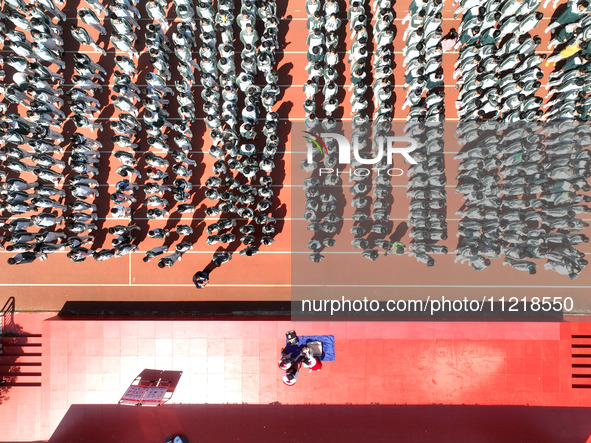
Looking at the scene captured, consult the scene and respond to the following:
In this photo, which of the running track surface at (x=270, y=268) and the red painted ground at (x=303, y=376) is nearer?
the red painted ground at (x=303, y=376)

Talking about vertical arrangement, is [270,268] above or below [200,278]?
above

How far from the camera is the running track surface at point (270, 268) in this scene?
1156 cm

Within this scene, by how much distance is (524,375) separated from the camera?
11016mm

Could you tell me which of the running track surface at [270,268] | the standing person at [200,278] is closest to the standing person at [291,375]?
the running track surface at [270,268]

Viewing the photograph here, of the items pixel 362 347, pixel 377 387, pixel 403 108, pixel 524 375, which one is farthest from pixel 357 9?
pixel 524 375

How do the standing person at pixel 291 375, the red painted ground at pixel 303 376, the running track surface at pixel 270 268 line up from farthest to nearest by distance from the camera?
the running track surface at pixel 270 268 < the red painted ground at pixel 303 376 < the standing person at pixel 291 375

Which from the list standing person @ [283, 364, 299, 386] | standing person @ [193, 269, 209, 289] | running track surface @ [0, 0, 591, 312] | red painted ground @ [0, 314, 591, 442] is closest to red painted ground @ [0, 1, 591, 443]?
red painted ground @ [0, 314, 591, 442]

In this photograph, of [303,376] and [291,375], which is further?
[303,376]

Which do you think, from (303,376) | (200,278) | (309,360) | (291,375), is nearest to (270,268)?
(200,278)

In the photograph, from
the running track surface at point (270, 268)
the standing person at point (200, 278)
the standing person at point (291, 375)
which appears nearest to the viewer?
the standing person at point (200, 278)

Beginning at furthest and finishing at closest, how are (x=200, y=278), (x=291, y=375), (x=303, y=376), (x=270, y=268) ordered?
(x=270, y=268)
(x=303, y=376)
(x=291, y=375)
(x=200, y=278)

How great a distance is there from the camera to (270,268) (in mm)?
11688

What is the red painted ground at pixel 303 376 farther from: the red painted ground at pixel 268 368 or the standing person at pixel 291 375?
the standing person at pixel 291 375

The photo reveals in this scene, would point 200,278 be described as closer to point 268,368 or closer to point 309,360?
point 268,368
